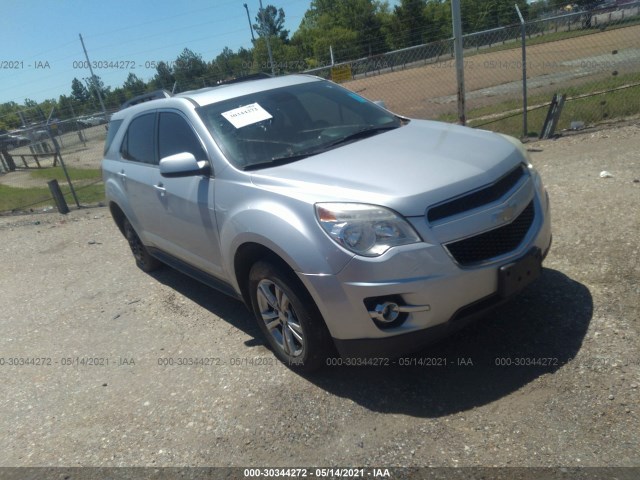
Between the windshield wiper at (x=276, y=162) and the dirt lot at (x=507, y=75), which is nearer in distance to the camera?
the windshield wiper at (x=276, y=162)

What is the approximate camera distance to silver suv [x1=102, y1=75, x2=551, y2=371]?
2832 millimetres

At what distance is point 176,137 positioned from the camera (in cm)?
433

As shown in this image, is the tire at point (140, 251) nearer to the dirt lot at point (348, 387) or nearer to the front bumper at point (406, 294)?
the dirt lot at point (348, 387)

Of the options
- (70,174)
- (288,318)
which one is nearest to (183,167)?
(288,318)

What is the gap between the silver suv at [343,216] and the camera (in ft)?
9.29

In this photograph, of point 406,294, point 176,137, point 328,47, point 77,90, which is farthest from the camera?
point 77,90

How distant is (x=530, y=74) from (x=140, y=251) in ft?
55.6

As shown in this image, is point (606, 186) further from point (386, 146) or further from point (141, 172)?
point (141, 172)

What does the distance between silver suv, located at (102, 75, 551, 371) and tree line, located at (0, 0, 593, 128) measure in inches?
393

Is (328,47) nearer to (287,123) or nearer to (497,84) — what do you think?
(497,84)

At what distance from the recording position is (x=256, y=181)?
11.2ft

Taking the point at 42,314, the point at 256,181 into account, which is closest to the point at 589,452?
the point at 256,181

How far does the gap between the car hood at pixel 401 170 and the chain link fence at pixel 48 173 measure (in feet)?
26.5

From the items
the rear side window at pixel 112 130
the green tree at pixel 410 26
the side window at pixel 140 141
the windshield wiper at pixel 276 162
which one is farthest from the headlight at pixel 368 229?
the green tree at pixel 410 26
